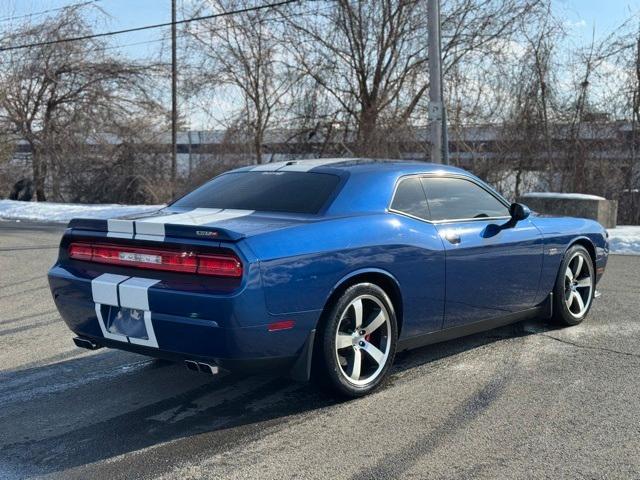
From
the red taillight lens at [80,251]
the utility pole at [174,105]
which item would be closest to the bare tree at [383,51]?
the utility pole at [174,105]

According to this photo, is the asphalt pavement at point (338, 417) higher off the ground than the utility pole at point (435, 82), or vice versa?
the utility pole at point (435, 82)

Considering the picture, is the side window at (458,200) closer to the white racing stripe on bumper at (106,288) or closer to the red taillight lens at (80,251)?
the white racing stripe on bumper at (106,288)

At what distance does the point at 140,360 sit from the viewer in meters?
5.29

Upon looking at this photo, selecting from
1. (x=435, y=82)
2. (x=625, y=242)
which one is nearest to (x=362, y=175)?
(x=625, y=242)

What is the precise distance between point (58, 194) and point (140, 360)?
23.1m

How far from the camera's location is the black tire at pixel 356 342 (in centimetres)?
412

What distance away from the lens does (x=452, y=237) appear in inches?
193

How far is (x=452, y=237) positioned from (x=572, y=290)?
6.30 feet

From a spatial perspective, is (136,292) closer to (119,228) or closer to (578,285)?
(119,228)

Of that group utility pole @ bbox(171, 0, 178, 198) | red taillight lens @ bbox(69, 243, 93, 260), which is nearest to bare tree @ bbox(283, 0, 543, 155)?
utility pole @ bbox(171, 0, 178, 198)

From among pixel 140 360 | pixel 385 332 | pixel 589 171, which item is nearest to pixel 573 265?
pixel 385 332

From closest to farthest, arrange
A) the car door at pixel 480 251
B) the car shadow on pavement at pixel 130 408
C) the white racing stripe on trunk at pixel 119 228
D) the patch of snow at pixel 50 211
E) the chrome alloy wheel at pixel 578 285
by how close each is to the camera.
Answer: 1. the car shadow on pavement at pixel 130 408
2. the white racing stripe on trunk at pixel 119 228
3. the car door at pixel 480 251
4. the chrome alloy wheel at pixel 578 285
5. the patch of snow at pixel 50 211

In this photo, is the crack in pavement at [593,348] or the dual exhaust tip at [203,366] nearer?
the dual exhaust tip at [203,366]

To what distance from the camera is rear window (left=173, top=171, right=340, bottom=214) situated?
15.1ft
